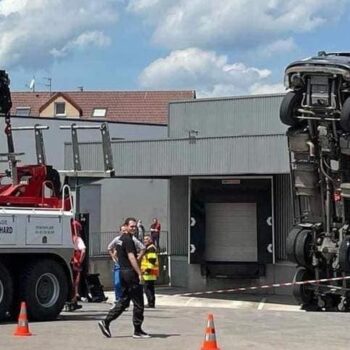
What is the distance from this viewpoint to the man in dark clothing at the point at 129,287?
12688 mm

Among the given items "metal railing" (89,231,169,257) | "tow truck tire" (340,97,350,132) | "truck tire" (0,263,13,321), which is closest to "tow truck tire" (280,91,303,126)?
"tow truck tire" (340,97,350,132)

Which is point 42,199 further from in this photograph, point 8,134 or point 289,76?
point 289,76

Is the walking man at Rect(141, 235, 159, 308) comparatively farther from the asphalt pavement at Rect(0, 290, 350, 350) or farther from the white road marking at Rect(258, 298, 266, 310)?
the white road marking at Rect(258, 298, 266, 310)

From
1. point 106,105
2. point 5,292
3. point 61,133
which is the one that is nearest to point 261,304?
point 5,292

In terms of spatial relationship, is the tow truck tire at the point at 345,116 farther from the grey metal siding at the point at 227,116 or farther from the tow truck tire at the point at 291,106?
the grey metal siding at the point at 227,116

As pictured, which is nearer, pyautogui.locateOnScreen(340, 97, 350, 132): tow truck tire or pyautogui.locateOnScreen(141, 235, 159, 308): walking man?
pyautogui.locateOnScreen(340, 97, 350, 132): tow truck tire

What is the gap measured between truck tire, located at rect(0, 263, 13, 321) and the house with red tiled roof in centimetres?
5099

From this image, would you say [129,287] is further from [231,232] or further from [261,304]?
[231,232]

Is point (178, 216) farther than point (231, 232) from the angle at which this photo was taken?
Yes

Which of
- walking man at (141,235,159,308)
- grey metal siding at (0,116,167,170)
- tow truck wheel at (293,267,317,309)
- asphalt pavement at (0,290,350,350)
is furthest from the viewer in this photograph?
grey metal siding at (0,116,167,170)

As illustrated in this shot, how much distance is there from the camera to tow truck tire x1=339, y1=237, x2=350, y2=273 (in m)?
18.1

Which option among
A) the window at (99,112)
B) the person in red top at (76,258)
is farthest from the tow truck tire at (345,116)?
the window at (99,112)

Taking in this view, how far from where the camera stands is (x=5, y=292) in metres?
14.9

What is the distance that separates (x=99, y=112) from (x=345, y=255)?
53.2 m
